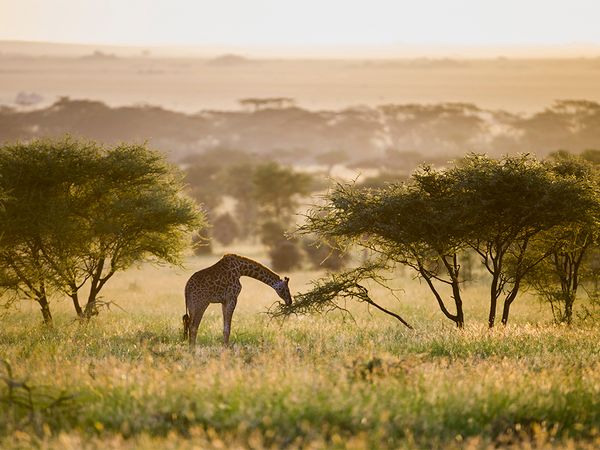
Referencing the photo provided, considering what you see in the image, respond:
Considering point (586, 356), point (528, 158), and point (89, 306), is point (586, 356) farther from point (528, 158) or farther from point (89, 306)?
point (89, 306)

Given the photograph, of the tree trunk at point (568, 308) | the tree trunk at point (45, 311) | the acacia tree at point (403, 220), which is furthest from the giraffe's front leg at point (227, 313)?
the tree trunk at point (568, 308)

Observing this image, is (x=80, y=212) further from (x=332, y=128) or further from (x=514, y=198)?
(x=332, y=128)

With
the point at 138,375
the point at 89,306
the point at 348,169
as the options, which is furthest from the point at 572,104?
the point at 138,375

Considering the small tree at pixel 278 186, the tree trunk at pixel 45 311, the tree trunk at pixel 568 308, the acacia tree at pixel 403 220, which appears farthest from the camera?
the small tree at pixel 278 186

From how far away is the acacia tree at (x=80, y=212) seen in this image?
24156 millimetres

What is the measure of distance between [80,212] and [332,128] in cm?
11568

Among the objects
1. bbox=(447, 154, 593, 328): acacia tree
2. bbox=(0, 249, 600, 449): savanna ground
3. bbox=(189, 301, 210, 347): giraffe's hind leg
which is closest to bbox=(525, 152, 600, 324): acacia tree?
bbox=(447, 154, 593, 328): acacia tree

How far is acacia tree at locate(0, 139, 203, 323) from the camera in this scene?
24.2m

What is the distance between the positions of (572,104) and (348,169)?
3307cm

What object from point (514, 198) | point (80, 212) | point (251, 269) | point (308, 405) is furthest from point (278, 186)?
point (308, 405)

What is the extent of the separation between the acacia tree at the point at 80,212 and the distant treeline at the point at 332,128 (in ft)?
276

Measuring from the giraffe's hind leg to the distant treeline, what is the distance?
90330 mm

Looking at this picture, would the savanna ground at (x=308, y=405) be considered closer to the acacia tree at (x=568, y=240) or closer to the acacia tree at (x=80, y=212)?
the acacia tree at (x=568, y=240)

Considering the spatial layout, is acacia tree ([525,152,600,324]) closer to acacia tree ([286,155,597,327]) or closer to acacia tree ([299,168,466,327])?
acacia tree ([286,155,597,327])
